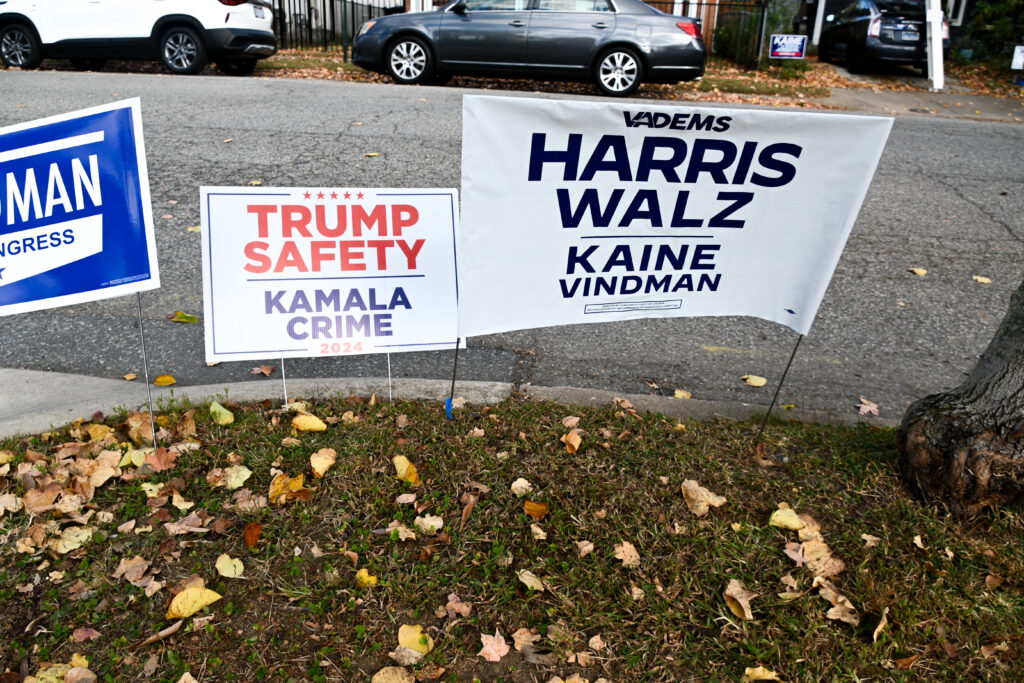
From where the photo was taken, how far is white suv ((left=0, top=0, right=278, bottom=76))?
11078mm

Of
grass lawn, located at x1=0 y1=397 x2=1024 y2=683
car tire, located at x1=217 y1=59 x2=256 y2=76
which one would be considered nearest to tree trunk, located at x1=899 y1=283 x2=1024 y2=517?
grass lawn, located at x1=0 y1=397 x2=1024 y2=683

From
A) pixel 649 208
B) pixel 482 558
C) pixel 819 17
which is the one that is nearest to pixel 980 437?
pixel 649 208

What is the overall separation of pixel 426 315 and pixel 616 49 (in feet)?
28.6

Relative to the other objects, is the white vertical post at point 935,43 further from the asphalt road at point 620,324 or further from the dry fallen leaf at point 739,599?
the dry fallen leaf at point 739,599

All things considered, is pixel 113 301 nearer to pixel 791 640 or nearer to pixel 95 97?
pixel 791 640

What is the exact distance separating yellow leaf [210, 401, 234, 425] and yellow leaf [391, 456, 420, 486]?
0.75 meters

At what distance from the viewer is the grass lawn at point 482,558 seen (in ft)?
7.14

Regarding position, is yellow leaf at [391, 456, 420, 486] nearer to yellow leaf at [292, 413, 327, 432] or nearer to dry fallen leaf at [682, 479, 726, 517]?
yellow leaf at [292, 413, 327, 432]

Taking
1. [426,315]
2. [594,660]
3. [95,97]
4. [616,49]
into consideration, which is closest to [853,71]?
[616,49]

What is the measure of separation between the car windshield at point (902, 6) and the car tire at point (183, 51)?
12.5 metres

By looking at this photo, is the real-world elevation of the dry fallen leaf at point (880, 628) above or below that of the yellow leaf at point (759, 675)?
above

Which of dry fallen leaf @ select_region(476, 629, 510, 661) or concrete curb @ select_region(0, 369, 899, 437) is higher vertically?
concrete curb @ select_region(0, 369, 899, 437)

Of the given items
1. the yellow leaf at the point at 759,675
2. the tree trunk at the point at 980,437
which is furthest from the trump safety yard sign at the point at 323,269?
the tree trunk at the point at 980,437

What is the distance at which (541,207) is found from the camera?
8.55ft
